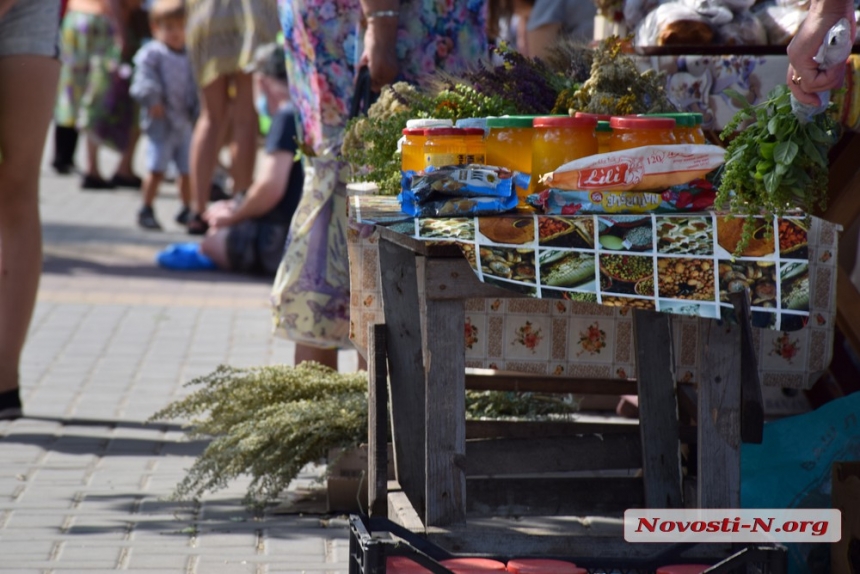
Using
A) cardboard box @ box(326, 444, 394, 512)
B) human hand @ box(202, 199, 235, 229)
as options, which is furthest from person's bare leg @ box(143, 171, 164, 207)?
Result: cardboard box @ box(326, 444, 394, 512)

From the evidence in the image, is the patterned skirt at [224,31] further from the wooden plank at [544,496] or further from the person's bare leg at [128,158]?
the wooden plank at [544,496]

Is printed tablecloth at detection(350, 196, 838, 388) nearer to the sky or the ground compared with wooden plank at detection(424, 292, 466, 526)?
nearer to the sky

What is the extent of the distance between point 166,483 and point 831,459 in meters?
1.84

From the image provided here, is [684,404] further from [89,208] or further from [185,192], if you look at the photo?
[89,208]

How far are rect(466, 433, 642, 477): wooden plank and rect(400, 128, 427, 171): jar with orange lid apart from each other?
31.2 inches

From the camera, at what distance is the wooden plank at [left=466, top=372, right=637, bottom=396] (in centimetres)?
305

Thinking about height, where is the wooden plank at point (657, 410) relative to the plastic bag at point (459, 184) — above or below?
below

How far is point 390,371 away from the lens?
2.47 metres

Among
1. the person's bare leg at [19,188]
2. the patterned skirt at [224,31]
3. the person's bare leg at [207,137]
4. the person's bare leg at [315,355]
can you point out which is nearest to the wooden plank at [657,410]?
the person's bare leg at [315,355]

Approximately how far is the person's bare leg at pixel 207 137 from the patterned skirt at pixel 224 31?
139 millimetres

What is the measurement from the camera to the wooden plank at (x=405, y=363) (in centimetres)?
244

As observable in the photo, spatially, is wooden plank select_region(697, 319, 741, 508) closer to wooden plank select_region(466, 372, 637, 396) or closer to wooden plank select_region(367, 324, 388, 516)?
wooden plank select_region(367, 324, 388, 516)

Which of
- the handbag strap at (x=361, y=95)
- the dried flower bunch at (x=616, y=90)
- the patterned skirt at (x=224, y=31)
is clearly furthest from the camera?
the patterned skirt at (x=224, y=31)

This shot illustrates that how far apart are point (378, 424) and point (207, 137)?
19.8 ft
